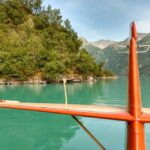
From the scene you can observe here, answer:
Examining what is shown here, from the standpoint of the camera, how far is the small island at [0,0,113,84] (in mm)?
64562

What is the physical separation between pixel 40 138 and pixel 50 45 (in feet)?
220

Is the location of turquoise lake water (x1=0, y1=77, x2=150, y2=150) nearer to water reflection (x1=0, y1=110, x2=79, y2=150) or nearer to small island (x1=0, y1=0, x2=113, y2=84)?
water reflection (x1=0, y1=110, x2=79, y2=150)

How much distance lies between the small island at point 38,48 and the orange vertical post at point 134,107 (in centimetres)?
5704

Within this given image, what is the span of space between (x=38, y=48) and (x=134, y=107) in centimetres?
6647

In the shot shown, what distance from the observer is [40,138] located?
1208 cm

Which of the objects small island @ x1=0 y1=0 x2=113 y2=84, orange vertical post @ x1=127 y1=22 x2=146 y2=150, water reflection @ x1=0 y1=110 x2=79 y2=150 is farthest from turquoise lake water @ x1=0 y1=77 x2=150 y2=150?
small island @ x1=0 y1=0 x2=113 y2=84

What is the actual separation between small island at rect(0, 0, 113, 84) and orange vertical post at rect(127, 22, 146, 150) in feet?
187

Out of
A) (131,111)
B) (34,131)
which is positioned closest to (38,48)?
(34,131)

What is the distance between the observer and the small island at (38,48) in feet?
212

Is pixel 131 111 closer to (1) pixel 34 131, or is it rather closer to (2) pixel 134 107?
(2) pixel 134 107

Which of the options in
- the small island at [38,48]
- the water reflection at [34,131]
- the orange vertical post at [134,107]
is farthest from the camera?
the small island at [38,48]

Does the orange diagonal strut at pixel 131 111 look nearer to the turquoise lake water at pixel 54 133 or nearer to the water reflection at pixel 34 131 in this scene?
the turquoise lake water at pixel 54 133

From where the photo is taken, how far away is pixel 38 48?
69812 mm

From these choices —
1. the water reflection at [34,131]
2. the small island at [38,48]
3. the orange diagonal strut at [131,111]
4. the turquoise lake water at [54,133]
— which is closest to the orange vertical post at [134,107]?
the orange diagonal strut at [131,111]
